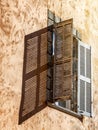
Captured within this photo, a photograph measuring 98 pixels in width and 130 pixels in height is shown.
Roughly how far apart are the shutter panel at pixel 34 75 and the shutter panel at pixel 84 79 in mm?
783

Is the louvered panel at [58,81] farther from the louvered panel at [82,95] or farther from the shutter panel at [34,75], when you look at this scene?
the louvered panel at [82,95]

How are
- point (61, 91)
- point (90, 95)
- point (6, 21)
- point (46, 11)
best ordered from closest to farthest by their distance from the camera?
1. point (6, 21)
2. point (61, 91)
3. point (46, 11)
4. point (90, 95)

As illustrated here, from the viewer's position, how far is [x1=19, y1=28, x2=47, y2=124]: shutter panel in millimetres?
5395

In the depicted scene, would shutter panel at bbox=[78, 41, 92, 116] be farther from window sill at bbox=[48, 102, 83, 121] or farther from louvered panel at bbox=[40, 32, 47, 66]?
louvered panel at bbox=[40, 32, 47, 66]

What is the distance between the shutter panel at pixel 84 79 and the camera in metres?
6.41

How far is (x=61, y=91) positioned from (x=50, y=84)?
282 millimetres

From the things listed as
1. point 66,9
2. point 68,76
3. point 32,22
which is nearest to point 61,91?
point 68,76

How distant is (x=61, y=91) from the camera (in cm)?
571

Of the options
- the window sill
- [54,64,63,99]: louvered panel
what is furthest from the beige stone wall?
[54,64,63,99]: louvered panel

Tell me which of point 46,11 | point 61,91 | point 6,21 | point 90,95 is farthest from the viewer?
point 90,95

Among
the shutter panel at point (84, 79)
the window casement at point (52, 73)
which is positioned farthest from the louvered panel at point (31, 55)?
the shutter panel at point (84, 79)

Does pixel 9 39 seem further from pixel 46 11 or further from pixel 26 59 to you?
pixel 46 11

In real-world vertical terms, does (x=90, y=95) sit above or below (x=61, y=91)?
below

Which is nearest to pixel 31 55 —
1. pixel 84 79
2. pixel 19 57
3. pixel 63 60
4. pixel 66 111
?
pixel 19 57
